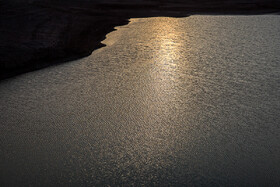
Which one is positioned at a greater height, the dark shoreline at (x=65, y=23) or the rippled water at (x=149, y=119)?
the dark shoreline at (x=65, y=23)

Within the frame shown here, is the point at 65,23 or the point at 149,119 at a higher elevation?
the point at 65,23

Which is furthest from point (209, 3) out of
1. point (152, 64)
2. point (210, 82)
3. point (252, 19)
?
point (210, 82)

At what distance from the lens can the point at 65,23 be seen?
440 cm

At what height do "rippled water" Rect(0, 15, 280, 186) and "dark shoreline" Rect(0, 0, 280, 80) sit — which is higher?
"dark shoreline" Rect(0, 0, 280, 80)

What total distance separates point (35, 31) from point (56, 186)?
2974 mm

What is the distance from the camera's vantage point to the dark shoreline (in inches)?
119

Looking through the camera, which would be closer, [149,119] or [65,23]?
[149,119]

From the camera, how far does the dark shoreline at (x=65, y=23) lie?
119 inches

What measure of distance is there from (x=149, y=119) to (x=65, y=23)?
3175 millimetres

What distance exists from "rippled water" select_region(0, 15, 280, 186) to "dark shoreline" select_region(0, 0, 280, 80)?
1.08ft

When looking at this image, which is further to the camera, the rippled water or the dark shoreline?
the dark shoreline

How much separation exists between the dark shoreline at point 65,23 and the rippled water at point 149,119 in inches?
12.9

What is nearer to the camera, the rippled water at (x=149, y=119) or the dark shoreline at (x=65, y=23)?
the rippled water at (x=149, y=119)

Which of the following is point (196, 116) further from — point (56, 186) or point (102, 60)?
point (102, 60)
